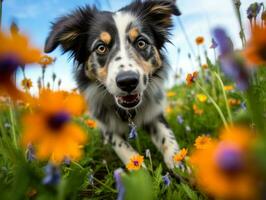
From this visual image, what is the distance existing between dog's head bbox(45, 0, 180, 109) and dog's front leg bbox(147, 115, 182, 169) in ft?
1.59

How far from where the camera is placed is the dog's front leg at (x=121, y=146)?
3.47m

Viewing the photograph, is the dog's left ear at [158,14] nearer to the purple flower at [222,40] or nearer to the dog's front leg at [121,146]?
the dog's front leg at [121,146]

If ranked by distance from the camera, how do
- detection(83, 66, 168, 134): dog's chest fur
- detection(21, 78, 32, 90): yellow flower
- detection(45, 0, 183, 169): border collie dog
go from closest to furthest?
detection(21, 78, 32, 90): yellow flower
detection(45, 0, 183, 169): border collie dog
detection(83, 66, 168, 134): dog's chest fur

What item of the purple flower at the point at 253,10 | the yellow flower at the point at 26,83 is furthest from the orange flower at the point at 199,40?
the purple flower at the point at 253,10

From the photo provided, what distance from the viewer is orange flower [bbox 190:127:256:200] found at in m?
0.57

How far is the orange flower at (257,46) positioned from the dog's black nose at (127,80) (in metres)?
2.27

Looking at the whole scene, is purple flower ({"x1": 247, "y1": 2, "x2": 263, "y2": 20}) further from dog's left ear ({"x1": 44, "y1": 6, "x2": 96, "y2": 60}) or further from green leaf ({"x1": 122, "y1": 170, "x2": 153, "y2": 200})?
dog's left ear ({"x1": 44, "y1": 6, "x2": 96, "y2": 60})

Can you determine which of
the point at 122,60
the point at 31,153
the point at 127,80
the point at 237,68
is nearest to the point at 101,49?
the point at 122,60

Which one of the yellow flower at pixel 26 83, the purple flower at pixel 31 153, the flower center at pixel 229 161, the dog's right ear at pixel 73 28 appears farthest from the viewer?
the dog's right ear at pixel 73 28

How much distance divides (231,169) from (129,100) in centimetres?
282

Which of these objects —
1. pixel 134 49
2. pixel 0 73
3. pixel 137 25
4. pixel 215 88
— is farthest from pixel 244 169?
pixel 215 88

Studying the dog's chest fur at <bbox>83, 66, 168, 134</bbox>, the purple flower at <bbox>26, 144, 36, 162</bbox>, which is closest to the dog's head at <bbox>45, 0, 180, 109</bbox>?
the dog's chest fur at <bbox>83, 66, 168, 134</bbox>

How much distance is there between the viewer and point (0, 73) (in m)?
0.79

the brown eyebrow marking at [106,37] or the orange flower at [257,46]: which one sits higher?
the orange flower at [257,46]
